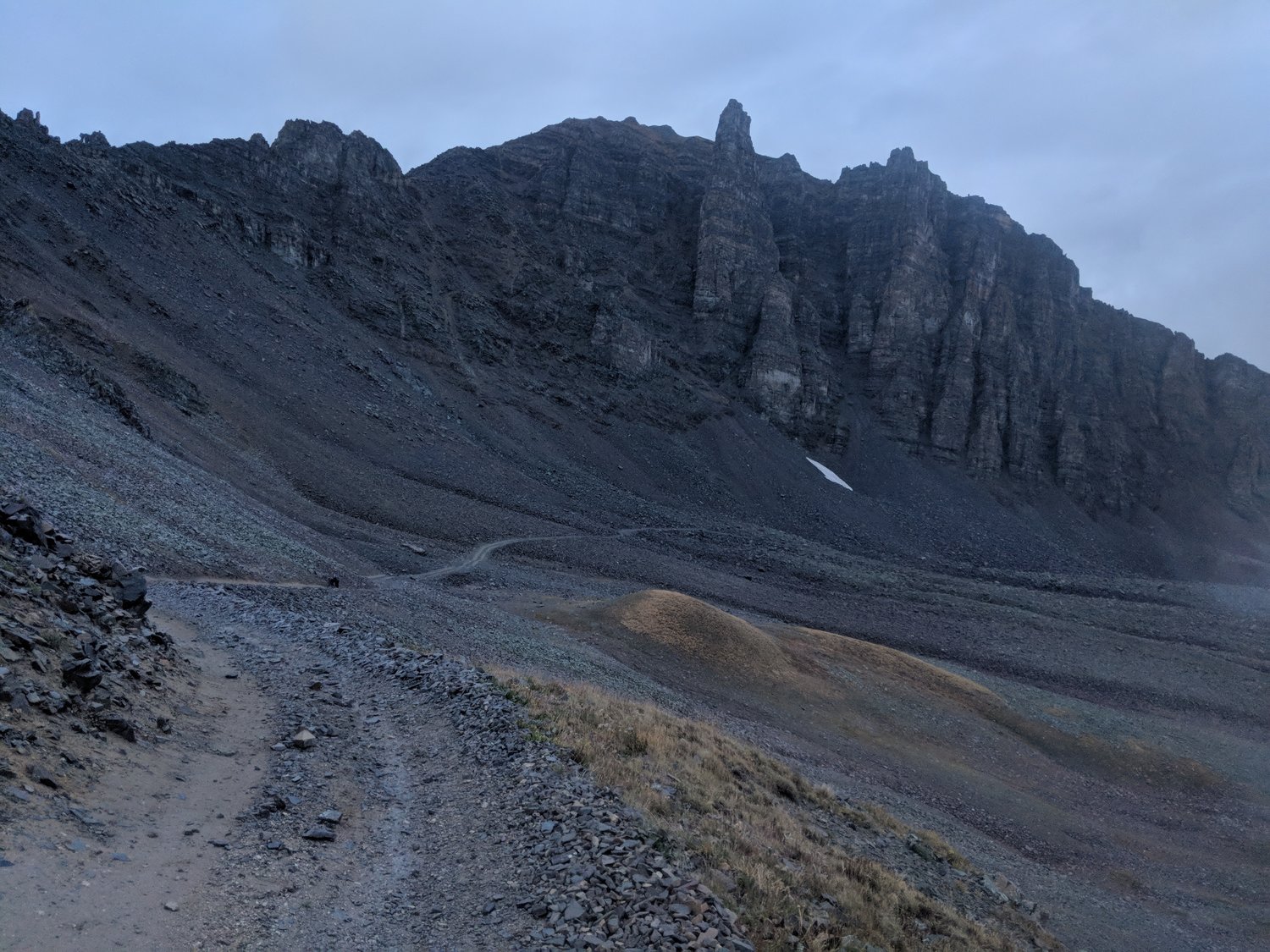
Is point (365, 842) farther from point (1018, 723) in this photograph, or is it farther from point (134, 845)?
point (1018, 723)

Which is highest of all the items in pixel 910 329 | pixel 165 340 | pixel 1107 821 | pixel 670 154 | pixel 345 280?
pixel 670 154

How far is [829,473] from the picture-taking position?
106812 millimetres

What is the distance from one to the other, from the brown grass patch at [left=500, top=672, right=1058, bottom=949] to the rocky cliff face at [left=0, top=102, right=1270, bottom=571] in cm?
7637

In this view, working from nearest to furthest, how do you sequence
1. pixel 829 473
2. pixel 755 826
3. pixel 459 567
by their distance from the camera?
pixel 755 826, pixel 459 567, pixel 829 473

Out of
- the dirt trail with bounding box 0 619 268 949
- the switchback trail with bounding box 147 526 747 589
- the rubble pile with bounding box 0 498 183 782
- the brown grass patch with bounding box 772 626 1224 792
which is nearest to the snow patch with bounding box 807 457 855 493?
the switchback trail with bounding box 147 526 747 589

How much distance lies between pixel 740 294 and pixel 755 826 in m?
119

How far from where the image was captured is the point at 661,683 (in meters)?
26.8

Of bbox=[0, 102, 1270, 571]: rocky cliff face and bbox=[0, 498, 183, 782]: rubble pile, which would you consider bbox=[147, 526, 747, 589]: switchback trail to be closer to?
bbox=[0, 498, 183, 782]: rubble pile

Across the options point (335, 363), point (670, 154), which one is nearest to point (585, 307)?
point (335, 363)

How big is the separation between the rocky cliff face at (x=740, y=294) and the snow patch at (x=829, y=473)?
5058 millimetres

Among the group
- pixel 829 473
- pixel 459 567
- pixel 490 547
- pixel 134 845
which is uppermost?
pixel 829 473

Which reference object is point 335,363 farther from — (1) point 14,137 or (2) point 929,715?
(2) point 929,715

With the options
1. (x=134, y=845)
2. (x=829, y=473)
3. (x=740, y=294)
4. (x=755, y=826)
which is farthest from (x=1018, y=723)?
(x=740, y=294)

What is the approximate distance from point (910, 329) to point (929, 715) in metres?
112
